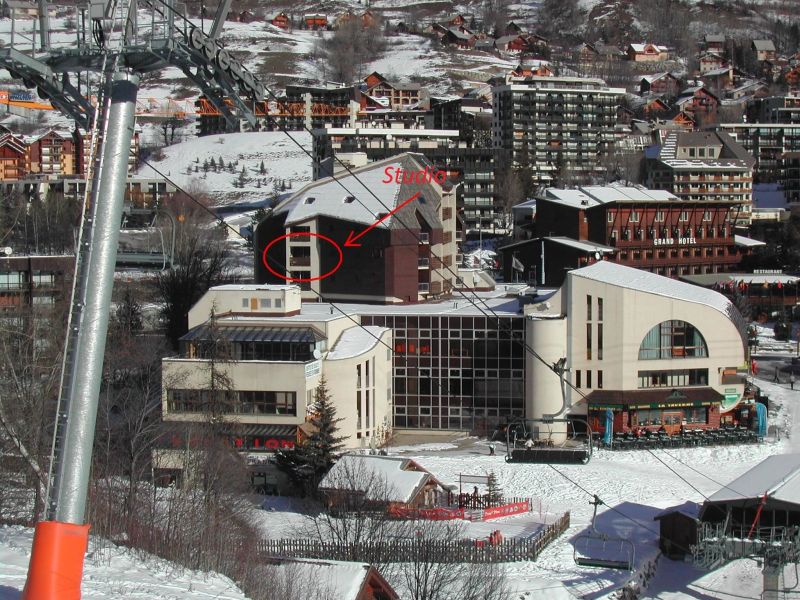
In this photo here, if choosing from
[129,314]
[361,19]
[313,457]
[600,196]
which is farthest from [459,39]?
[313,457]

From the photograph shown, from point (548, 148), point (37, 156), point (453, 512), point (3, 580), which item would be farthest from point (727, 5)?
point (3, 580)

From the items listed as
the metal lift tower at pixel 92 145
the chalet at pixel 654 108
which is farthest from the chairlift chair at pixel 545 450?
the chalet at pixel 654 108

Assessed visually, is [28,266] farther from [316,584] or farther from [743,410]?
[316,584]

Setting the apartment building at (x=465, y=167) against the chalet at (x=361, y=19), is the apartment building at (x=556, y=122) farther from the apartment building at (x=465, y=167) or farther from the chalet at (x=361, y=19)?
the chalet at (x=361, y=19)

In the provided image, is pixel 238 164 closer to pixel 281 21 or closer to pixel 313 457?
pixel 313 457

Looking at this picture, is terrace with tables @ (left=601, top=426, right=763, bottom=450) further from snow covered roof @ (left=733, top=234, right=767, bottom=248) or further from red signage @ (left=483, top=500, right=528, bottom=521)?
snow covered roof @ (left=733, top=234, right=767, bottom=248)

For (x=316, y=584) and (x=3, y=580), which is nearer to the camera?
(x=3, y=580)

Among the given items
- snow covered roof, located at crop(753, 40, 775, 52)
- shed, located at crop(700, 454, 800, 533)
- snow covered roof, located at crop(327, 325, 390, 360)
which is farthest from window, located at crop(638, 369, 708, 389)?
snow covered roof, located at crop(753, 40, 775, 52)
